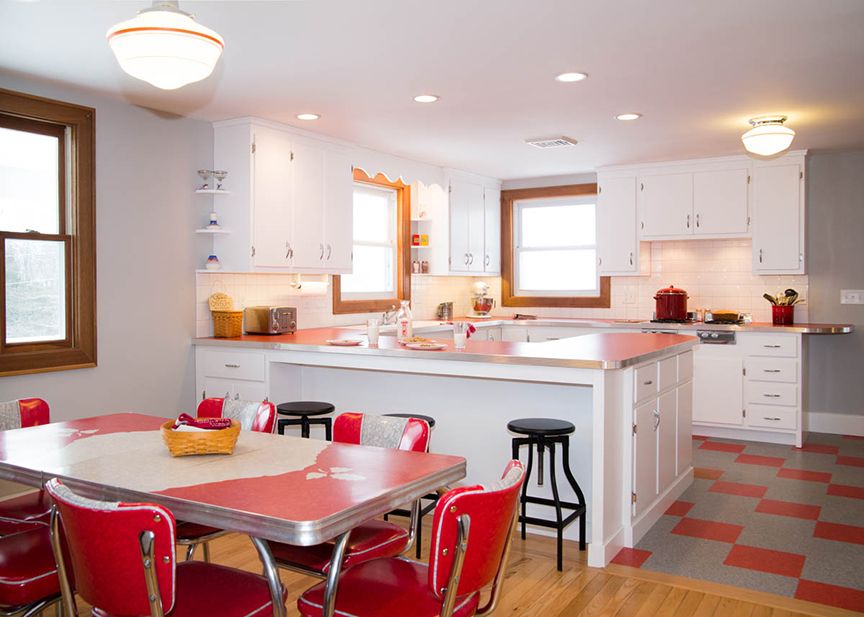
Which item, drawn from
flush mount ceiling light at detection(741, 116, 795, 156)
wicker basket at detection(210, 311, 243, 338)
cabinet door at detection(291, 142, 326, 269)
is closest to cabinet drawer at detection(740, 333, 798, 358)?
flush mount ceiling light at detection(741, 116, 795, 156)

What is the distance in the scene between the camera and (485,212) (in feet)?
25.2

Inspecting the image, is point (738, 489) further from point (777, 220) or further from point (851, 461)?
point (777, 220)

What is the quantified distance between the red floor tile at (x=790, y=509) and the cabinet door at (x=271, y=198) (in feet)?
11.3

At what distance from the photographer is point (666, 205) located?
6.78 meters

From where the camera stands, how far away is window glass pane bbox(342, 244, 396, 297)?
21.8 ft

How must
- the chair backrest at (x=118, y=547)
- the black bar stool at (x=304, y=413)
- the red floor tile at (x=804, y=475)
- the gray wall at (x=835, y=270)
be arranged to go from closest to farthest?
1. the chair backrest at (x=118, y=547)
2. the black bar stool at (x=304, y=413)
3. the red floor tile at (x=804, y=475)
4. the gray wall at (x=835, y=270)

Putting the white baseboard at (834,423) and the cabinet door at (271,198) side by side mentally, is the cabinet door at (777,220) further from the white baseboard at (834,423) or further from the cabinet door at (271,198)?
the cabinet door at (271,198)

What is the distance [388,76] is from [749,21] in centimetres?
181

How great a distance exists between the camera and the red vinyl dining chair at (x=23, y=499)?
263cm

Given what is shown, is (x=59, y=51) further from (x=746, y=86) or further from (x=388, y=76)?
(x=746, y=86)

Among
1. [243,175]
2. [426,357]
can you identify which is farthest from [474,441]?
[243,175]

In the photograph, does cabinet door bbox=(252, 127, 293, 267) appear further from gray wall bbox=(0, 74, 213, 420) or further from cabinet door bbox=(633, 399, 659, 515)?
cabinet door bbox=(633, 399, 659, 515)

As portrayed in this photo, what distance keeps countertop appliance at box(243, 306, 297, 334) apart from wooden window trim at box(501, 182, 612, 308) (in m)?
3.30

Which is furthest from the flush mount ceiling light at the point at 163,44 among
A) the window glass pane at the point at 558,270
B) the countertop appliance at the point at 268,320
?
the window glass pane at the point at 558,270
